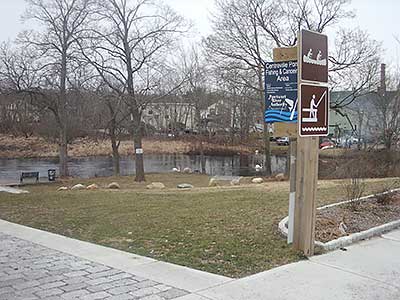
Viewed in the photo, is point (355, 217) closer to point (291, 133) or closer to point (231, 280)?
point (291, 133)

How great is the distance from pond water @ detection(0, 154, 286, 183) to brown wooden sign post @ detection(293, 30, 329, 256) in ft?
79.4

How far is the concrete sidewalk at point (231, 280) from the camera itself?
4.41 m

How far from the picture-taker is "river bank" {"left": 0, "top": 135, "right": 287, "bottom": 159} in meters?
48.1

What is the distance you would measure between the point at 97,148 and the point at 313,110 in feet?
153

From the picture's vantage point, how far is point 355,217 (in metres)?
7.88

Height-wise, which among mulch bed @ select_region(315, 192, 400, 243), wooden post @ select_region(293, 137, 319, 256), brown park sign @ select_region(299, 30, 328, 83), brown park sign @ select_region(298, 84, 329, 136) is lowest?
mulch bed @ select_region(315, 192, 400, 243)

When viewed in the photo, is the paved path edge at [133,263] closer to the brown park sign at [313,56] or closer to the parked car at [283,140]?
the parked car at [283,140]

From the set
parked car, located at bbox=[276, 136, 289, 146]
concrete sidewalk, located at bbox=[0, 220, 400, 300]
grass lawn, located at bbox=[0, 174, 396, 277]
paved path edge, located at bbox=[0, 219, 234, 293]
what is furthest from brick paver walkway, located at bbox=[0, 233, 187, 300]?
parked car, located at bbox=[276, 136, 289, 146]

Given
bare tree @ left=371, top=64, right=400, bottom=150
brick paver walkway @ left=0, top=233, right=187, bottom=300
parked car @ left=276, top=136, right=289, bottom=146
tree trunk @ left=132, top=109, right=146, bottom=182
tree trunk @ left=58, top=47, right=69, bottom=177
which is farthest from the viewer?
tree trunk @ left=58, top=47, right=69, bottom=177

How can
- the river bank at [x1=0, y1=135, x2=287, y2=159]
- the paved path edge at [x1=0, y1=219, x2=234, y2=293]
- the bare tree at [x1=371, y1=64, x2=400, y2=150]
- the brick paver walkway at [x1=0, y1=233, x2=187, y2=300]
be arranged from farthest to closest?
the river bank at [x1=0, y1=135, x2=287, y2=159], the bare tree at [x1=371, y1=64, x2=400, y2=150], the paved path edge at [x1=0, y1=219, x2=234, y2=293], the brick paver walkway at [x1=0, y1=233, x2=187, y2=300]

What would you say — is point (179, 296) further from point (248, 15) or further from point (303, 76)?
point (248, 15)

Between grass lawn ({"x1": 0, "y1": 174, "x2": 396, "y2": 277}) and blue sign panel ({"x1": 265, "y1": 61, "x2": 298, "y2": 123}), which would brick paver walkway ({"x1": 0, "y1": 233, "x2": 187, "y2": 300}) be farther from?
blue sign panel ({"x1": 265, "y1": 61, "x2": 298, "y2": 123})

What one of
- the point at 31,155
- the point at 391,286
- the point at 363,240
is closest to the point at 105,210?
the point at 363,240

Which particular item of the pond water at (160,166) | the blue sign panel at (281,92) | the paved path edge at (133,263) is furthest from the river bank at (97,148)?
the blue sign panel at (281,92)
